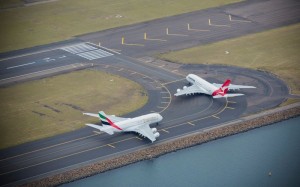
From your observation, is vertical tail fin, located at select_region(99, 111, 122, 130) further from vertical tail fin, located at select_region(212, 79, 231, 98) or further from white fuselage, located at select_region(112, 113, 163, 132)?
vertical tail fin, located at select_region(212, 79, 231, 98)

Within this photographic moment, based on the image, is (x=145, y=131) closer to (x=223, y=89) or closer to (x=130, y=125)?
(x=130, y=125)

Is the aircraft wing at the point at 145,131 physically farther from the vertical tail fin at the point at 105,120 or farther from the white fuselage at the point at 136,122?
the vertical tail fin at the point at 105,120

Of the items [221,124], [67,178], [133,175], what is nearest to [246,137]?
[221,124]

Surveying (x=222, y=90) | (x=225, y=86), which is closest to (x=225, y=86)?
(x=225, y=86)

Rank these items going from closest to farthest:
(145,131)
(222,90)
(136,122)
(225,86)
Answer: (145,131), (136,122), (222,90), (225,86)

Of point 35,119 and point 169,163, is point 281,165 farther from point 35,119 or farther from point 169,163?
point 35,119
